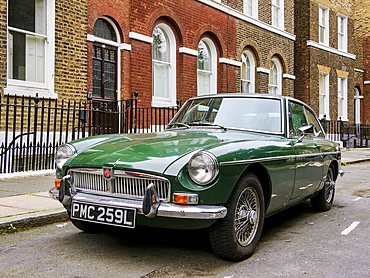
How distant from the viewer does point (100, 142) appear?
4227 mm

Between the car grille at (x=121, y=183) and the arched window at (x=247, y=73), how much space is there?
1427 cm

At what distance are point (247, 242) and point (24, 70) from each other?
777 centimetres

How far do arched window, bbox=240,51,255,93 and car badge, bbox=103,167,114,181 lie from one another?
14402mm

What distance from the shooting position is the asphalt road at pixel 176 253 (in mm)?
3234

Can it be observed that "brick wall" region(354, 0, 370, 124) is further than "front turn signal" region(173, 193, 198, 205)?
Yes

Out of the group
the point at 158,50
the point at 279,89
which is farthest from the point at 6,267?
the point at 279,89

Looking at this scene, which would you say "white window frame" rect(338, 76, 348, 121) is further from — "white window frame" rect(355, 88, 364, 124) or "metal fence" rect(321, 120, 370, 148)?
"white window frame" rect(355, 88, 364, 124)

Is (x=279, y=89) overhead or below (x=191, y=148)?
overhead

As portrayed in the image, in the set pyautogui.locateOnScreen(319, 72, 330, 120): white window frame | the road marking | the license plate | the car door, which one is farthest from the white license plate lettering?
pyautogui.locateOnScreen(319, 72, 330, 120): white window frame

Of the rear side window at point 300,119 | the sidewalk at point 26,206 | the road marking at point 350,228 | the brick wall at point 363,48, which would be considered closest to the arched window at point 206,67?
the sidewalk at point 26,206

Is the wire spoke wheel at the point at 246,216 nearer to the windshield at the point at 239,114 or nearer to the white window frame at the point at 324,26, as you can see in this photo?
the windshield at the point at 239,114

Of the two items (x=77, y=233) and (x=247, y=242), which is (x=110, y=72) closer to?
(x=77, y=233)

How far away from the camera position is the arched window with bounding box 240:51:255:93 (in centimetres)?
1748

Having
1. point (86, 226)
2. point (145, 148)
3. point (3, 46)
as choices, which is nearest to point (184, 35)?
point (3, 46)
